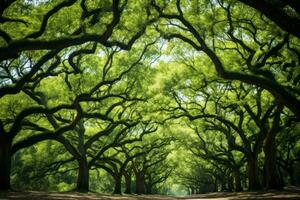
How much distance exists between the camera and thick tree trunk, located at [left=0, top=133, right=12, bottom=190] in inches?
747

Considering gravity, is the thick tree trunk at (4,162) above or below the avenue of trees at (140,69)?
below

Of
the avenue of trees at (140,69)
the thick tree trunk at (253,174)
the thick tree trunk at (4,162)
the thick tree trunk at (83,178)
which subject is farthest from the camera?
the thick tree trunk at (83,178)

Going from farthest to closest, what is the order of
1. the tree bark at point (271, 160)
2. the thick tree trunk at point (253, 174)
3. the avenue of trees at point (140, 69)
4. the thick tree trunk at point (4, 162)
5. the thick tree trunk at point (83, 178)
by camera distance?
the thick tree trunk at point (83, 178) < the thick tree trunk at point (253, 174) < the tree bark at point (271, 160) < the thick tree trunk at point (4, 162) < the avenue of trees at point (140, 69)

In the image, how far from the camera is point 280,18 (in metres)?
7.92

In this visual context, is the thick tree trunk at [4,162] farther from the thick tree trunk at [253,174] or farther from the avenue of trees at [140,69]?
the thick tree trunk at [253,174]

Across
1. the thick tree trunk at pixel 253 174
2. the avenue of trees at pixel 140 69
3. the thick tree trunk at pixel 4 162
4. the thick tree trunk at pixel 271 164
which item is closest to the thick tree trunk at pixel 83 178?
the avenue of trees at pixel 140 69

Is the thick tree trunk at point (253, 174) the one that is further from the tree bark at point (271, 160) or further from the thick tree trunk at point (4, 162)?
the thick tree trunk at point (4, 162)

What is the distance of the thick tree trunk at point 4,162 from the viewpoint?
1897 cm

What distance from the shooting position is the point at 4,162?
759 inches

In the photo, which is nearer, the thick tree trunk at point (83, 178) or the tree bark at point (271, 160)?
the tree bark at point (271, 160)

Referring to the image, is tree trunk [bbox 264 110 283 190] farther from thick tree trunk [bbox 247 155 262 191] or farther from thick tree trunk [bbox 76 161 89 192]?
thick tree trunk [bbox 76 161 89 192]

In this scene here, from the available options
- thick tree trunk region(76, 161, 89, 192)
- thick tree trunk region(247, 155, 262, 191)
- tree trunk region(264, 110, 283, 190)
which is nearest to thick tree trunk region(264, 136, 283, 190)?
tree trunk region(264, 110, 283, 190)

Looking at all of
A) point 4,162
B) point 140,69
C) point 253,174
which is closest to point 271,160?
point 253,174

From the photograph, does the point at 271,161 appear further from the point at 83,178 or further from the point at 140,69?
the point at 83,178
